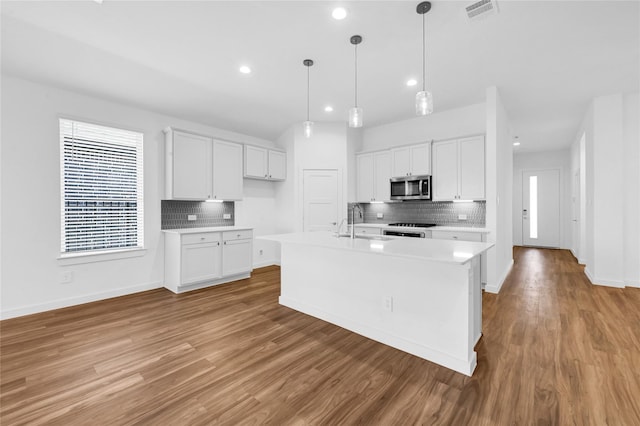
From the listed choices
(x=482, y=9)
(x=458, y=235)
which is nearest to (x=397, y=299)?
(x=458, y=235)

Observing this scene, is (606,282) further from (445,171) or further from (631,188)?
(445,171)

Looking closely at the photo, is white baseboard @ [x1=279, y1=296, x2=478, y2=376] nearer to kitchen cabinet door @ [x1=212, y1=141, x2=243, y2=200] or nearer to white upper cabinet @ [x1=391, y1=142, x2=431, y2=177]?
kitchen cabinet door @ [x1=212, y1=141, x2=243, y2=200]

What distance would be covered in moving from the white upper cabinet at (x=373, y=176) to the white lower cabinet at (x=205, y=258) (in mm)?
2461

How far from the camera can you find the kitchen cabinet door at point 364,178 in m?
5.86

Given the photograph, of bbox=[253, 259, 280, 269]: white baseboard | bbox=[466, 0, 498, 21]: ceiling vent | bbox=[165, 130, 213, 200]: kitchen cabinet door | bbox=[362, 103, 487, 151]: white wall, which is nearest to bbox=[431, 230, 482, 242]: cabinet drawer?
bbox=[362, 103, 487, 151]: white wall

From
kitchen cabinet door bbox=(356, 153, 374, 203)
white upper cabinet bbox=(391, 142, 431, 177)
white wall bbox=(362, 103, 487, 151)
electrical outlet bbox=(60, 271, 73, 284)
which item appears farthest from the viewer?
kitchen cabinet door bbox=(356, 153, 374, 203)

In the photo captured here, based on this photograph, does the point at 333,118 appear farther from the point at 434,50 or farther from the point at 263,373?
the point at 263,373

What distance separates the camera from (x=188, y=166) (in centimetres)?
459

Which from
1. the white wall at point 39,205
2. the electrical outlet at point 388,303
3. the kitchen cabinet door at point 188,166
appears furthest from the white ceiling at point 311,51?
the electrical outlet at point 388,303

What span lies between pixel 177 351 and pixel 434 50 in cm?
403

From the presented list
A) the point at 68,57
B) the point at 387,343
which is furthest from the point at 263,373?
the point at 68,57

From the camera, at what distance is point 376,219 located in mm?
6145

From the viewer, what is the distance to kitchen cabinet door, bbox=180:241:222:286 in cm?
427

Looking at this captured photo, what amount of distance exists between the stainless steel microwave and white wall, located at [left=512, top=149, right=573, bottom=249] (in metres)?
5.58
